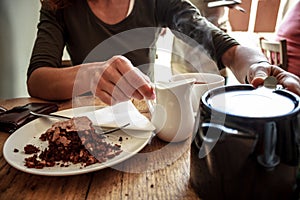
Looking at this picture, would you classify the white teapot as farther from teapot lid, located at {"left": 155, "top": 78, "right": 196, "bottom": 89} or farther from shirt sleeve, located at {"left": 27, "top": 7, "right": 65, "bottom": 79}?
shirt sleeve, located at {"left": 27, "top": 7, "right": 65, "bottom": 79}

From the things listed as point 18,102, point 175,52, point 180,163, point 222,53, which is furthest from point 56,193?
point 175,52

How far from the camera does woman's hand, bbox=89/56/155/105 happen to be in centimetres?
70

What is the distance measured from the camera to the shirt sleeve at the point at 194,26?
1.11m

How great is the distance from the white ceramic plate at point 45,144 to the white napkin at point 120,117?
0.02m

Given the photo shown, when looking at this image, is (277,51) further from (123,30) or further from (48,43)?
(48,43)

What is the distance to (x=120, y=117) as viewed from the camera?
0.77 meters

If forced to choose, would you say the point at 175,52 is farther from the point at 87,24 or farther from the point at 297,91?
the point at 297,91

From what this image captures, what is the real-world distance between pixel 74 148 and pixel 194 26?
0.78m

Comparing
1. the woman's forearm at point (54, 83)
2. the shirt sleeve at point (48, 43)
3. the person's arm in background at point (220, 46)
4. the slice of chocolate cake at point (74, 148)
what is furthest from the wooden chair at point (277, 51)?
the slice of chocolate cake at point (74, 148)

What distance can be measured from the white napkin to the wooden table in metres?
0.10

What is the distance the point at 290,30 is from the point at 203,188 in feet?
6.37

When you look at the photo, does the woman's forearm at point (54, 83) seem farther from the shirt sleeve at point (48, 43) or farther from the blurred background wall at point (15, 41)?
the blurred background wall at point (15, 41)

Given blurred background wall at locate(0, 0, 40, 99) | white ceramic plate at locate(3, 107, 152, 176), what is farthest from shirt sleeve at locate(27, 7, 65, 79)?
blurred background wall at locate(0, 0, 40, 99)

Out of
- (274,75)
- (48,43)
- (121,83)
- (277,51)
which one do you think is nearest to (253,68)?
(274,75)
